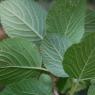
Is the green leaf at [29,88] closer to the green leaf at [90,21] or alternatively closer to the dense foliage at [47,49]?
the dense foliage at [47,49]

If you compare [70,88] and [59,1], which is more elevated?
[59,1]

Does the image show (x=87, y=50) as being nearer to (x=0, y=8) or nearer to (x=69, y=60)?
(x=69, y=60)

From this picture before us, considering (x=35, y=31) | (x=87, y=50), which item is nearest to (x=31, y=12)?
(x=35, y=31)

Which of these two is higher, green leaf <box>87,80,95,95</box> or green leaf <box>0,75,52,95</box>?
green leaf <box>0,75,52,95</box>

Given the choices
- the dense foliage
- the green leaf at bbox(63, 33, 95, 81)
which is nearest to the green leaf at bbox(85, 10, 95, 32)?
the dense foliage

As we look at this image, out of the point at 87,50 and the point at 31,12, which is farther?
the point at 31,12

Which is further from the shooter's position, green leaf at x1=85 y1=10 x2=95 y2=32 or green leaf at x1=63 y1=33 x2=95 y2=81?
green leaf at x1=85 y1=10 x2=95 y2=32

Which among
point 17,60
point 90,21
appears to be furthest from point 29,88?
point 90,21

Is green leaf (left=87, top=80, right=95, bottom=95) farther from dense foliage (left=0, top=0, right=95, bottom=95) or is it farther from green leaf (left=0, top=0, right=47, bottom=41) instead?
green leaf (left=0, top=0, right=47, bottom=41)
